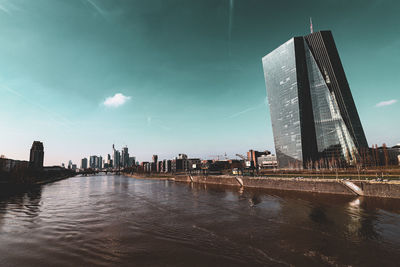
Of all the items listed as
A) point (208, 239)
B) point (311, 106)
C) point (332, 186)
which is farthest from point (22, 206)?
point (311, 106)

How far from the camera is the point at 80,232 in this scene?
24688 millimetres

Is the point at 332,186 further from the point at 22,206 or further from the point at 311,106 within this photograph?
the point at 311,106

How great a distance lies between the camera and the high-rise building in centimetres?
14838

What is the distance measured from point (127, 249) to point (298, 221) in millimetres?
24576

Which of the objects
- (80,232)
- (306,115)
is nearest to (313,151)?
(306,115)

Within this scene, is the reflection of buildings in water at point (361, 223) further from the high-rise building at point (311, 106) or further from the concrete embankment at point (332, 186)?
the high-rise building at point (311, 106)

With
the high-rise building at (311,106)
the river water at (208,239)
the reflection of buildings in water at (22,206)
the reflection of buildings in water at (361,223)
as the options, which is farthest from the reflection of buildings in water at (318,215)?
the high-rise building at (311,106)

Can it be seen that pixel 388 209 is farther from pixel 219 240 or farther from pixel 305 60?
pixel 305 60

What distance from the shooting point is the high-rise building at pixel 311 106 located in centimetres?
14838

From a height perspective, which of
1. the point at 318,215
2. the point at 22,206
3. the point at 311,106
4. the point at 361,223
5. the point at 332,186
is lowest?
the point at 318,215

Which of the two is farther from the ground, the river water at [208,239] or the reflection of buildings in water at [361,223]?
the river water at [208,239]

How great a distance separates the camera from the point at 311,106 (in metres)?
171

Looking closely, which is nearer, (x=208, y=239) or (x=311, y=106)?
(x=208, y=239)

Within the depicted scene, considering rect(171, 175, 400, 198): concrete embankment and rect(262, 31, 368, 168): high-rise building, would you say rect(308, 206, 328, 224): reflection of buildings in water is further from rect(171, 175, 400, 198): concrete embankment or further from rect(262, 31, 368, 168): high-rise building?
rect(262, 31, 368, 168): high-rise building
